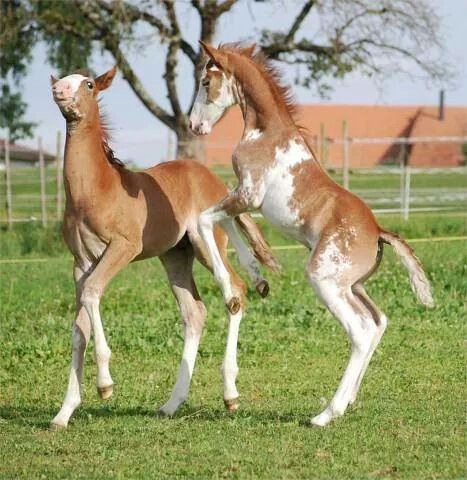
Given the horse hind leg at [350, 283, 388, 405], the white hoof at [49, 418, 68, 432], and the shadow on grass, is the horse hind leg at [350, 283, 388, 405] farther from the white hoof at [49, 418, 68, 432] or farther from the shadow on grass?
the white hoof at [49, 418, 68, 432]

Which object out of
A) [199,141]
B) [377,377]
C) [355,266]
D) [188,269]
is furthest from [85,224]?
[199,141]

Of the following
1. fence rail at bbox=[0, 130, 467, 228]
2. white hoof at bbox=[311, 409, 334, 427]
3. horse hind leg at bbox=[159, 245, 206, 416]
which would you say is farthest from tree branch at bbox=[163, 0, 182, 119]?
white hoof at bbox=[311, 409, 334, 427]

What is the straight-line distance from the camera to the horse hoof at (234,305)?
8.70 m

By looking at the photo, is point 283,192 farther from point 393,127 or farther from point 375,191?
point 393,127

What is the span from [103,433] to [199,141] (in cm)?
2118

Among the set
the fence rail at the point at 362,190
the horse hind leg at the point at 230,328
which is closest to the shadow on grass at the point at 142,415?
the horse hind leg at the point at 230,328

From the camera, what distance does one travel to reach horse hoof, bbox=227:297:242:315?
28.5ft

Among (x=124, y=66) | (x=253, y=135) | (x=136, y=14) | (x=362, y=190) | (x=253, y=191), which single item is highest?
(x=253, y=135)

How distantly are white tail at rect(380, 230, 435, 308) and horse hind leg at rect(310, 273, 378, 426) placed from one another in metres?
0.45

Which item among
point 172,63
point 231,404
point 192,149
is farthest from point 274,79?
point 172,63

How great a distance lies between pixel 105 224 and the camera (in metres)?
8.59

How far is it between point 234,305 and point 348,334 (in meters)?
1.08

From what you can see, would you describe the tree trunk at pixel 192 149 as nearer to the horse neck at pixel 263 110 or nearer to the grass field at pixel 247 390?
the grass field at pixel 247 390

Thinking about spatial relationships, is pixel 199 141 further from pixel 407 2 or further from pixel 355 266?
pixel 355 266
